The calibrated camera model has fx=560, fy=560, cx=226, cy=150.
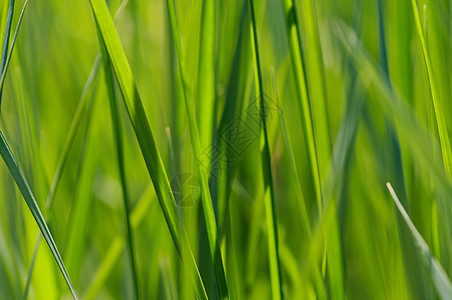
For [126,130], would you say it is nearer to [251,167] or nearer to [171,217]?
[251,167]

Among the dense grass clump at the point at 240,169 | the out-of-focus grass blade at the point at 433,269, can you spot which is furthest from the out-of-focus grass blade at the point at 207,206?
the out-of-focus grass blade at the point at 433,269

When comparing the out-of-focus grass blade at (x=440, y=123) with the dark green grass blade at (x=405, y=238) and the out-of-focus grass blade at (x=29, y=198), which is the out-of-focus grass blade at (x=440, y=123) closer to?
the dark green grass blade at (x=405, y=238)

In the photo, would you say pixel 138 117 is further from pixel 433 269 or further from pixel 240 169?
pixel 240 169

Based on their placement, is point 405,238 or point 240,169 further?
point 240,169

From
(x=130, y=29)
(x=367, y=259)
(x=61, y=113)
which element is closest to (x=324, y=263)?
(x=367, y=259)

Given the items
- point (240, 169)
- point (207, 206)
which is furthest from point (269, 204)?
point (240, 169)

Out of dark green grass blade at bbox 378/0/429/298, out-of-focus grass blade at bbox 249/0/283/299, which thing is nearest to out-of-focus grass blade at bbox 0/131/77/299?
out-of-focus grass blade at bbox 249/0/283/299

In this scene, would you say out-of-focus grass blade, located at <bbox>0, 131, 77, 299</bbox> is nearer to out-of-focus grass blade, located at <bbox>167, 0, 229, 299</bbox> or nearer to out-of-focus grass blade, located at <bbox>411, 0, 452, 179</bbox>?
out-of-focus grass blade, located at <bbox>167, 0, 229, 299</bbox>

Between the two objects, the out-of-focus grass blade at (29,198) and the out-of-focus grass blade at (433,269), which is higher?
the out-of-focus grass blade at (29,198)
